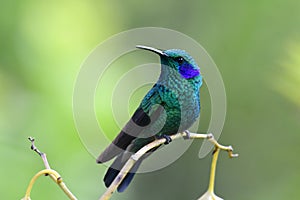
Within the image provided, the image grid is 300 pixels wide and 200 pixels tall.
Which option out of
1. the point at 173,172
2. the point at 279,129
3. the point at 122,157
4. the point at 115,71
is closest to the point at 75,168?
the point at 115,71

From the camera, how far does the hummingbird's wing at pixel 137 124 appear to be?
3.52ft

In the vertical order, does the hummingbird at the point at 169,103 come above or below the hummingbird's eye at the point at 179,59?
below

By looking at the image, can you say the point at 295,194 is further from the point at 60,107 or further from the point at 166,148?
the point at 60,107

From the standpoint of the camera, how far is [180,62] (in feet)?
4.11

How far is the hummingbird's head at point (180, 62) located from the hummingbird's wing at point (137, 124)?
Answer: 7cm

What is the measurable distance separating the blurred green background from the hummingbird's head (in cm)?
30

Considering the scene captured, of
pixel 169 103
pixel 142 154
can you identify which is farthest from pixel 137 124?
pixel 142 154

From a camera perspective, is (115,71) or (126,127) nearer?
(126,127)

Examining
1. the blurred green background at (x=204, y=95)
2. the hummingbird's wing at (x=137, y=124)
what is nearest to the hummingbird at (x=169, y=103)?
the hummingbird's wing at (x=137, y=124)

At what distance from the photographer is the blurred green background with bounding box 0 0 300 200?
A: 185 centimetres

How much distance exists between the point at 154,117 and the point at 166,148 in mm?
133

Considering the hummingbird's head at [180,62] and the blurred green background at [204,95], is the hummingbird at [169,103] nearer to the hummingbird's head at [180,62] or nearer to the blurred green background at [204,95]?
the hummingbird's head at [180,62]

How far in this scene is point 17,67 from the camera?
2016 mm

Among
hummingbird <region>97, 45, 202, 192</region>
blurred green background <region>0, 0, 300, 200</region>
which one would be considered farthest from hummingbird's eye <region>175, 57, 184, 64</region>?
blurred green background <region>0, 0, 300, 200</region>
